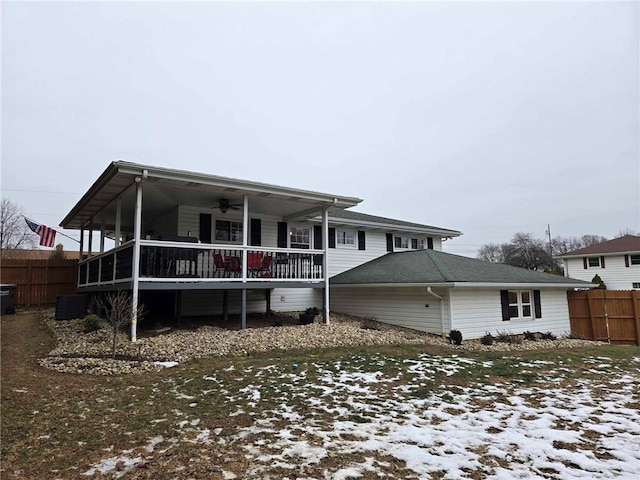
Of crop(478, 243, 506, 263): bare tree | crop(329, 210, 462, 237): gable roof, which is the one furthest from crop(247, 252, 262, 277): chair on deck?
crop(478, 243, 506, 263): bare tree

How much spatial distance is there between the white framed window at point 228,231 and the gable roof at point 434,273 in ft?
13.5

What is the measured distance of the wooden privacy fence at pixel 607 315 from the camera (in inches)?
528

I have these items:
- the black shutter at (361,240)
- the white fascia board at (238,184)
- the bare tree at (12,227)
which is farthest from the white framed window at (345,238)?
the bare tree at (12,227)

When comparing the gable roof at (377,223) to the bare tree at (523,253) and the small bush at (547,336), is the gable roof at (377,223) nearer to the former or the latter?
the small bush at (547,336)

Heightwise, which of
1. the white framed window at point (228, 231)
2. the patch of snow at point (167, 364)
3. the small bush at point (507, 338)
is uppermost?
the white framed window at point (228, 231)

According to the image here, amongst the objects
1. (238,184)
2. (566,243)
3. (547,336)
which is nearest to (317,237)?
(238,184)

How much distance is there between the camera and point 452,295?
35.9ft

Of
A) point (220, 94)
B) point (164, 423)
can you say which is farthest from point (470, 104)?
point (164, 423)

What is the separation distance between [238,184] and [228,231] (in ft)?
11.1

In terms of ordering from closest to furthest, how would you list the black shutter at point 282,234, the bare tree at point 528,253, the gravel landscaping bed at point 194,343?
1. the gravel landscaping bed at point 194,343
2. the black shutter at point 282,234
3. the bare tree at point 528,253

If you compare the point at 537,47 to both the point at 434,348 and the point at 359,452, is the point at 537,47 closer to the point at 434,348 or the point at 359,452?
the point at 434,348

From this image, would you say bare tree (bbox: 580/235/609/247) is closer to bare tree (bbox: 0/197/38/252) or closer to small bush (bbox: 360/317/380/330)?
small bush (bbox: 360/317/380/330)

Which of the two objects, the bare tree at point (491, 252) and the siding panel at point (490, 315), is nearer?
the siding panel at point (490, 315)

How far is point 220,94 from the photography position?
19.0m
